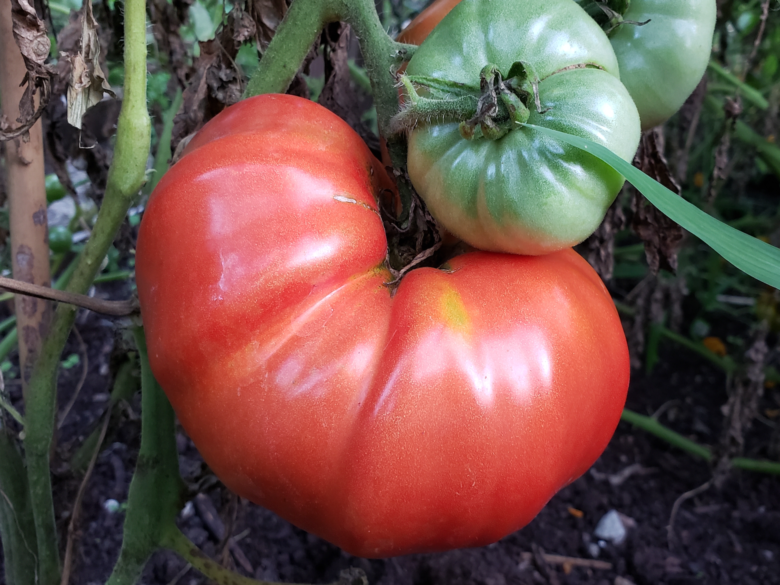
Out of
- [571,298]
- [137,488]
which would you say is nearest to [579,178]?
[571,298]

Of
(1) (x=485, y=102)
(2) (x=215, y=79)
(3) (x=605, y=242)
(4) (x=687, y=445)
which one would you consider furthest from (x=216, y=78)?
(4) (x=687, y=445)

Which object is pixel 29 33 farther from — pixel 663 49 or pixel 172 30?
pixel 663 49

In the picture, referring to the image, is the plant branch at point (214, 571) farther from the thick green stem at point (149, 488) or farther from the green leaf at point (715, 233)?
the green leaf at point (715, 233)

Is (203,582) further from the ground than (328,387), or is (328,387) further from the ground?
(328,387)

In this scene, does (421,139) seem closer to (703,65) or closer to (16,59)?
(703,65)

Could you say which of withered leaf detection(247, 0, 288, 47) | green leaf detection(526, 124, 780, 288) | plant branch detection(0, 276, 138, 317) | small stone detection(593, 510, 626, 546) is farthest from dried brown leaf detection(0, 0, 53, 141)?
small stone detection(593, 510, 626, 546)
